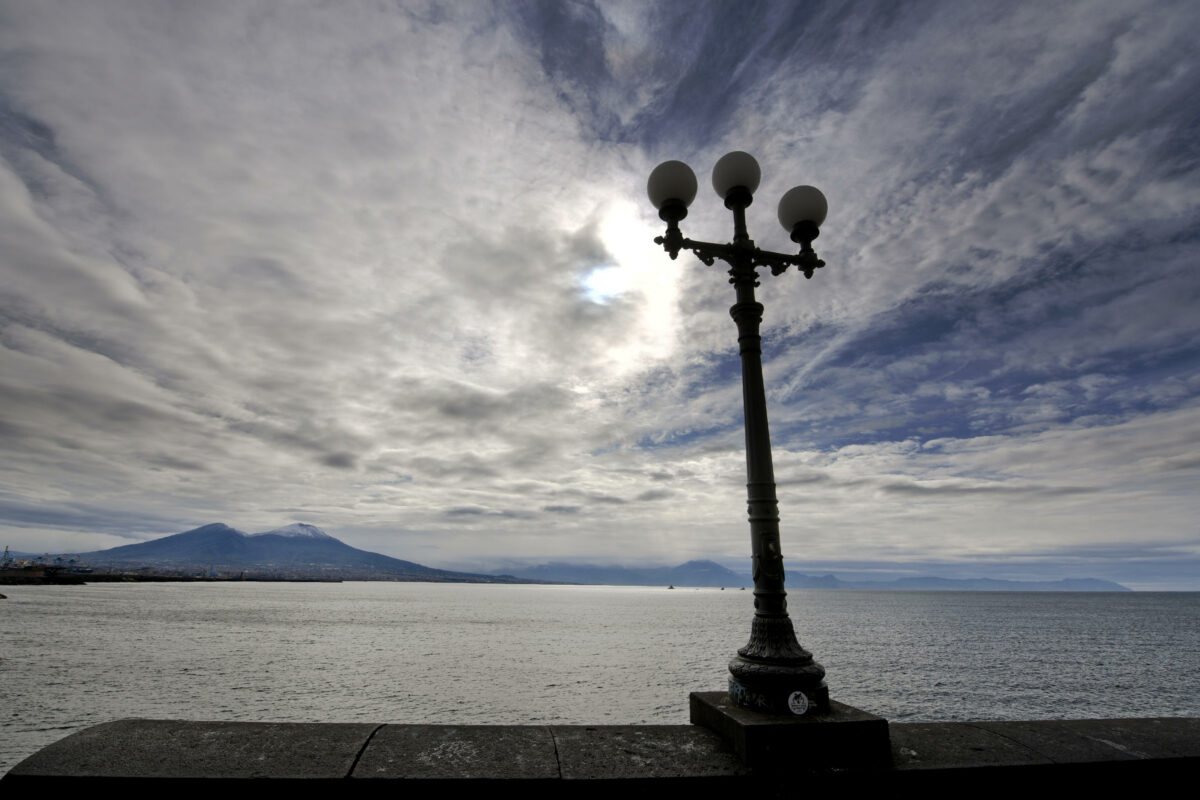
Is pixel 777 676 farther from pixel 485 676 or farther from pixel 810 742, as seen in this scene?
pixel 485 676

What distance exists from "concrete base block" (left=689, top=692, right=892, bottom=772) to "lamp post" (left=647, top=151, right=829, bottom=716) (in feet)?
0.84

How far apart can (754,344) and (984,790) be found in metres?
3.62

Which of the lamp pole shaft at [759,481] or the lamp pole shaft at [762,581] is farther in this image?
the lamp pole shaft at [759,481]

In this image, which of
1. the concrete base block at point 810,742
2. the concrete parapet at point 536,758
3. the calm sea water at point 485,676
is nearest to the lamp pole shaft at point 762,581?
the concrete base block at point 810,742

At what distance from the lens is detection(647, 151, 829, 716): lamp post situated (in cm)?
463

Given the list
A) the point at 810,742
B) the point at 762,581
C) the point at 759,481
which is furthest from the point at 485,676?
the point at 810,742

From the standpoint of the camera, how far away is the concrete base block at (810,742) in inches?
161

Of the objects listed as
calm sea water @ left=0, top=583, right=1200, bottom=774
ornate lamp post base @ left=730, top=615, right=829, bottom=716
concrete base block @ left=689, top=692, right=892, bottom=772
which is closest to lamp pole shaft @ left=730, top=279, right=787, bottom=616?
ornate lamp post base @ left=730, top=615, right=829, bottom=716

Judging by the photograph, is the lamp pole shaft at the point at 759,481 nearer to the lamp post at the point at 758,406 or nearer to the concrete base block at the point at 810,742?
the lamp post at the point at 758,406

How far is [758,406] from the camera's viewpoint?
5.50 meters

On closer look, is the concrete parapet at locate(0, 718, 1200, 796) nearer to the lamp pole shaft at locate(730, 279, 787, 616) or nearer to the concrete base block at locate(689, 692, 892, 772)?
the concrete base block at locate(689, 692, 892, 772)

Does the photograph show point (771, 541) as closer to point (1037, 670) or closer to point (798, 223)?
point (798, 223)

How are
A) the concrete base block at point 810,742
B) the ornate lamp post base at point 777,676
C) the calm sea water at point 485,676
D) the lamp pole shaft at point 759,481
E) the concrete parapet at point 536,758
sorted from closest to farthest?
the concrete parapet at point 536,758, the concrete base block at point 810,742, the ornate lamp post base at point 777,676, the lamp pole shaft at point 759,481, the calm sea water at point 485,676

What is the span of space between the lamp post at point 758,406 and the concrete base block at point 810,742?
0.26 m
